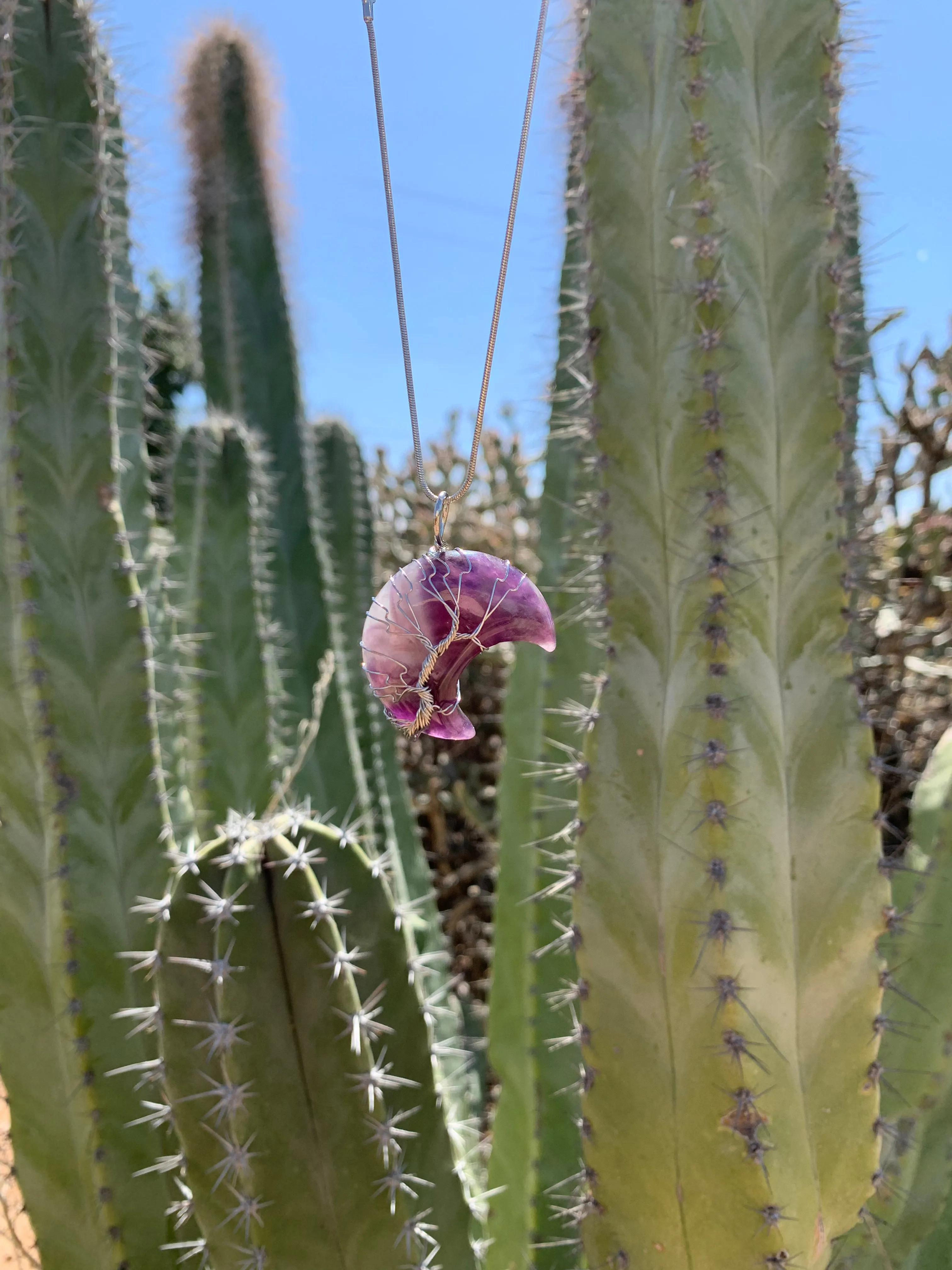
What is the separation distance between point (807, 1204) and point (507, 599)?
756mm

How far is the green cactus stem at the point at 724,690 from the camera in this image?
106cm

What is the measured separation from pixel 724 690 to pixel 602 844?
24 cm

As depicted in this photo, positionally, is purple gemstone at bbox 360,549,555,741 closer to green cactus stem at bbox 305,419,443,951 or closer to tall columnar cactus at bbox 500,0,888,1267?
tall columnar cactus at bbox 500,0,888,1267

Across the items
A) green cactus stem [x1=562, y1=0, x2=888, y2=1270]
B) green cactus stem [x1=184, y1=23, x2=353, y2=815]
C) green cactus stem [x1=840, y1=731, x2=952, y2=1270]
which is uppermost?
green cactus stem [x1=184, y1=23, x2=353, y2=815]

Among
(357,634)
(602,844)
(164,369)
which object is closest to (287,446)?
A: (357,634)

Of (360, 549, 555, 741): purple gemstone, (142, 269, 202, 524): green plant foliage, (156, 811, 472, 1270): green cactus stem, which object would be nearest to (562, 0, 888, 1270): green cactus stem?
(360, 549, 555, 741): purple gemstone

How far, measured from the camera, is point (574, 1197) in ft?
5.01

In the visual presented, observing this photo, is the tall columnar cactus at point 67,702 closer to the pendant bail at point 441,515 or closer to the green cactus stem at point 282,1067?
the green cactus stem at point 282,1067

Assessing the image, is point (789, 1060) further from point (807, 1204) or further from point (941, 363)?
point (941, 363)

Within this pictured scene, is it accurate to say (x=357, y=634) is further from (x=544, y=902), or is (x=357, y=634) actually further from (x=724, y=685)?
(x=724, y=685)

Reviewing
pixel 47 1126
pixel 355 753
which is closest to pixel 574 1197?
pixel 47 1126

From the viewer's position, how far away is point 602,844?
3.77 ft

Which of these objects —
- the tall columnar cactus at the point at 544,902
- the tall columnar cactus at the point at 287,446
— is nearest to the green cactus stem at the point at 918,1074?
the tall columnar cactus at the point at 544,902

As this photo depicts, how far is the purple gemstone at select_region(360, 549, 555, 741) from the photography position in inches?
48.6
